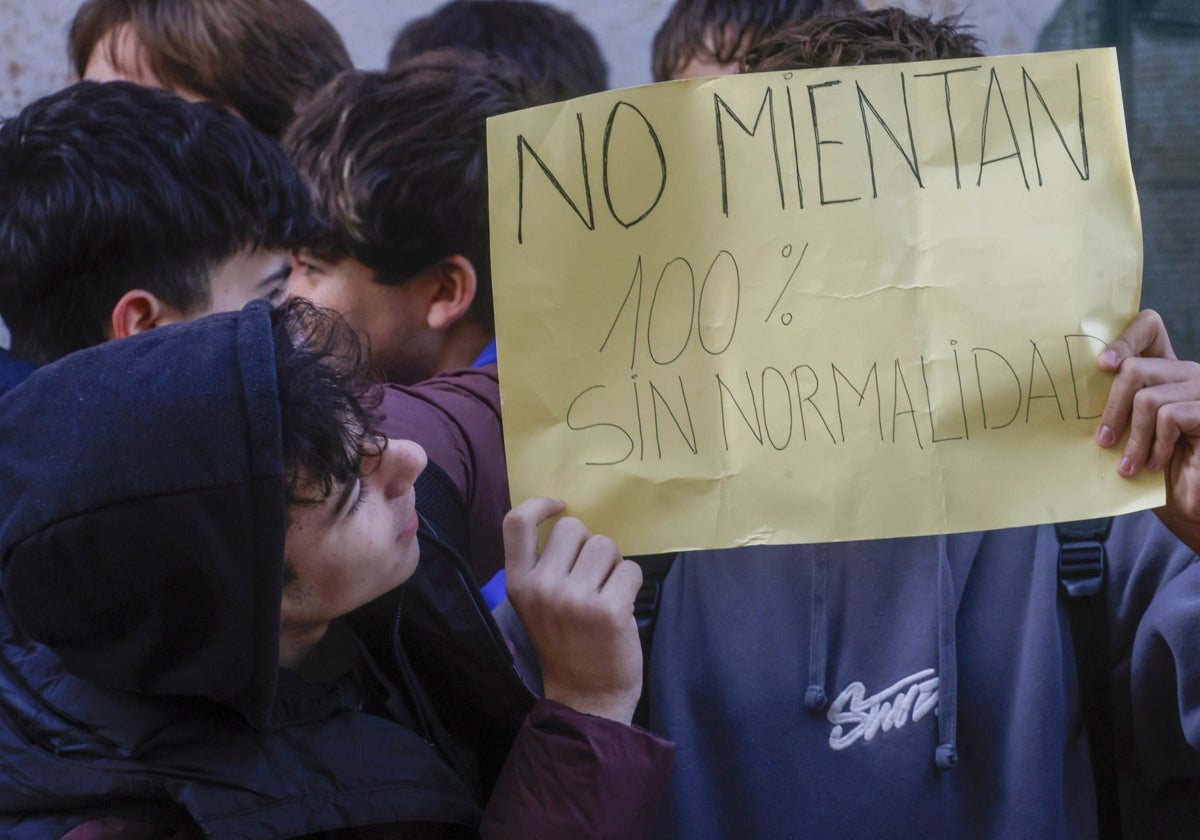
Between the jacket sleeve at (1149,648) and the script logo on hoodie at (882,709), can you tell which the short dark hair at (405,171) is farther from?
the jacket sleeve at (1149,648)

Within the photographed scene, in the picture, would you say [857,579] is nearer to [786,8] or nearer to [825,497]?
[825,497]

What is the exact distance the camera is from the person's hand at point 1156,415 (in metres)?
1.10

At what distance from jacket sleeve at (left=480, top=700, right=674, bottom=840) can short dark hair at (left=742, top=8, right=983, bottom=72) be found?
0.67 metres

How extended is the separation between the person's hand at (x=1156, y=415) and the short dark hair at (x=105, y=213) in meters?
1.04

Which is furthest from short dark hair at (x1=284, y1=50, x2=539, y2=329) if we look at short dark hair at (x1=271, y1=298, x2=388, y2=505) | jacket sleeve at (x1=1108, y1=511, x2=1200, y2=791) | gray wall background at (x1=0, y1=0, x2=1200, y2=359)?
jacket sleeve at (x1=1108, y1=511, x2=1200, y2=791)

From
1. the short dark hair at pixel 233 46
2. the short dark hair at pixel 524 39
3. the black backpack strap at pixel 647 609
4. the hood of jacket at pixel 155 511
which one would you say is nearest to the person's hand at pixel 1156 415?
the black backpack strap at pixel 647 609

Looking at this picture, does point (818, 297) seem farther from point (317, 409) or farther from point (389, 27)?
point (389, 27)

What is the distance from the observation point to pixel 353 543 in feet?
3.57

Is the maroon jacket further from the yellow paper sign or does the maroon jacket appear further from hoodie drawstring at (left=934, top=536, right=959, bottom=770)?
hoodie drawstring at (left=934, top=536, right=959, bottom=770)

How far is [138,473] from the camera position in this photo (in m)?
0.94

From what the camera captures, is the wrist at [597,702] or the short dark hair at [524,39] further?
the short dark hair at [524,39]

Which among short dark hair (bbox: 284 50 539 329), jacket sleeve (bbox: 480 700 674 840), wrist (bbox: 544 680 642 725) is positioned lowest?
jacket sleeve (bbox: 480 700 674 840)

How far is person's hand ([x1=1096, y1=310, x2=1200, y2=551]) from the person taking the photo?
110cm

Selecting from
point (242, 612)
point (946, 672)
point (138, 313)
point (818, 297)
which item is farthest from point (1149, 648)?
point (138, 313)
